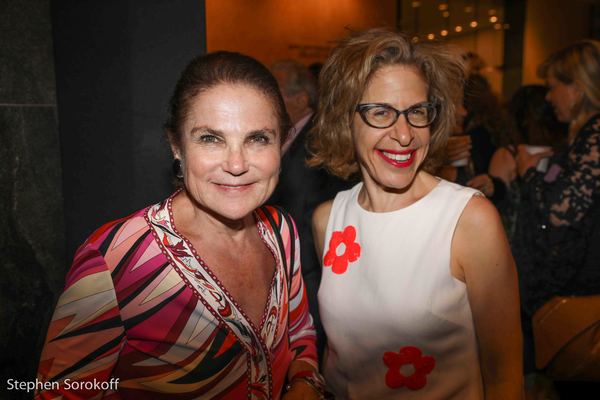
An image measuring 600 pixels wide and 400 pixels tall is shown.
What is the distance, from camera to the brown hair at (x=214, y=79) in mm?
1438

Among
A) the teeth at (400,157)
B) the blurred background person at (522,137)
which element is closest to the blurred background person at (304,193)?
the teeth at (400,157)

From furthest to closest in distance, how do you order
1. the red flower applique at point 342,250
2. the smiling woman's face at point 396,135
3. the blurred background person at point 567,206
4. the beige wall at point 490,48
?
the beige wall at point 490,48
the blurred background person at point 567,206
the red flower applique at point 342,250
the smiling woman's face at point 396,135

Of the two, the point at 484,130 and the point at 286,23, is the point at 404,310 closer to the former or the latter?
the point at 484,130

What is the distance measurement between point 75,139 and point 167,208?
3.19ft

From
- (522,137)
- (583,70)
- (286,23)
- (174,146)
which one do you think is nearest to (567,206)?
(583,70)

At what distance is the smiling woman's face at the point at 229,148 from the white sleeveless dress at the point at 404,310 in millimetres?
543

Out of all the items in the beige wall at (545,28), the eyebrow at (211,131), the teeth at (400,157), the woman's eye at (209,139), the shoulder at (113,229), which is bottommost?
the shoulder at (113,229)

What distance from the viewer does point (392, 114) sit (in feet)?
5.72

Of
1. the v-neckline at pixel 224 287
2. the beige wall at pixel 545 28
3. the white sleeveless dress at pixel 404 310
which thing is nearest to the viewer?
the v-neckline at pixel 224 287

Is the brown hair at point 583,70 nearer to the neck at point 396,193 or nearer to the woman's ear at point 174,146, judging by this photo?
the neck at point 396,193

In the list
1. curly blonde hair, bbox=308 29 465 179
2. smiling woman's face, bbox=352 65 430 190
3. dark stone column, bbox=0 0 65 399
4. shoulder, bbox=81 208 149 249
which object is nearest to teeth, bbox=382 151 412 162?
smiling woman's face, bbox=352 65 430 190

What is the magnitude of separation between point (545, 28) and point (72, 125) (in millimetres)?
10384

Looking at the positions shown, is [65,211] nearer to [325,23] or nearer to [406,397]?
[406,397]

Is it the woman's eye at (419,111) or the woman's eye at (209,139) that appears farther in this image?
the woman's eye at (419,111)
